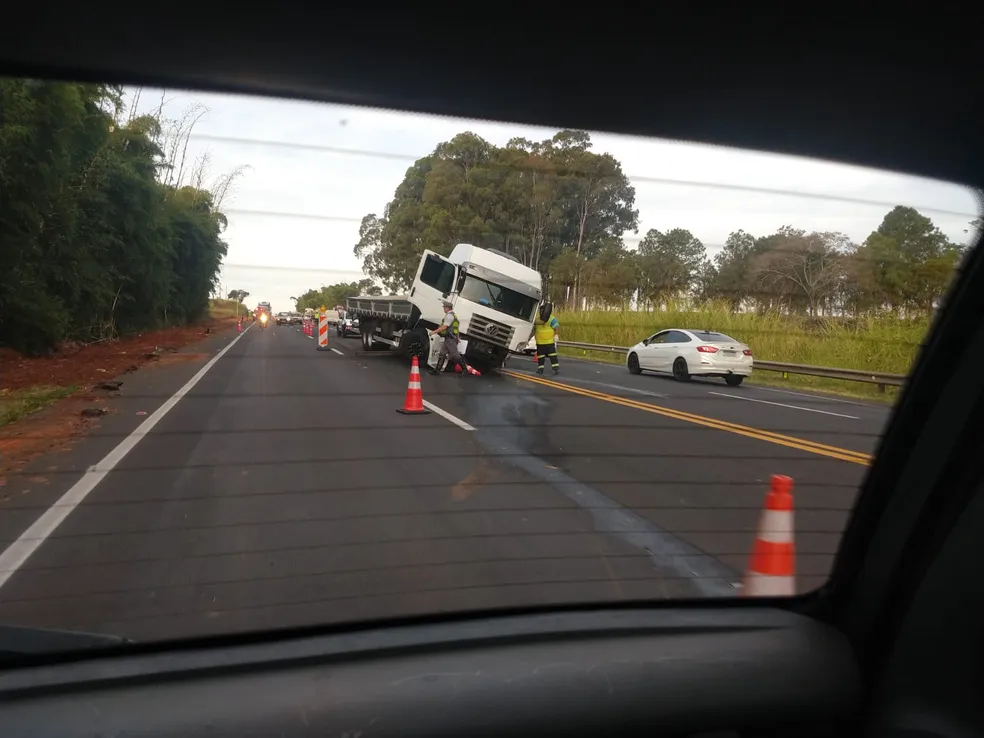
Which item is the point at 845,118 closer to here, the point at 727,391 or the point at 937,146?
the point at 937,146

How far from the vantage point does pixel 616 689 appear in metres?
2.86

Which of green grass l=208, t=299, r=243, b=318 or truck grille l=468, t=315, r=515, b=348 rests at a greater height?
truck grille l=468, t=315, r=515, b=348

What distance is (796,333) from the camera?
715cm

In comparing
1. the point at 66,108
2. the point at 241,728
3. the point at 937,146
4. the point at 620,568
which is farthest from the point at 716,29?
the point at 66,108

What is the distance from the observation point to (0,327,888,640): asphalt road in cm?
379

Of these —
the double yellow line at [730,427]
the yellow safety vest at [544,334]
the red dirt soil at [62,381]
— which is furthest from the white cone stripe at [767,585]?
the yellow safety vest at [544,334]

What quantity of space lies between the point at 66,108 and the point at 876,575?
8.38 metres

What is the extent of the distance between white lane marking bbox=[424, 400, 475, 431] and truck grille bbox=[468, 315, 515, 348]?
4.49 meters

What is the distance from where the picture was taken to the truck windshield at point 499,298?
1470 centimetres

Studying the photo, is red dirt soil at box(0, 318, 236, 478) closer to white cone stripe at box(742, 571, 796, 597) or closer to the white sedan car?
white cone stripe at box(742, 571, 796, 597)

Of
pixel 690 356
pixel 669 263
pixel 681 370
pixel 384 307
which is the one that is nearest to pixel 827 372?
pixel 690 356

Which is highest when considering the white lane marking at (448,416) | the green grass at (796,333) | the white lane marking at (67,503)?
the green grass at (796,333)

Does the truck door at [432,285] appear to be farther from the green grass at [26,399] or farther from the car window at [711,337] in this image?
the green grass at [26,399]

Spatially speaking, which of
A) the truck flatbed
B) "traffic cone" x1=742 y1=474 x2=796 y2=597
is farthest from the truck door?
"traffic cone" x1=742 y1=474 x2=796 y2=597
